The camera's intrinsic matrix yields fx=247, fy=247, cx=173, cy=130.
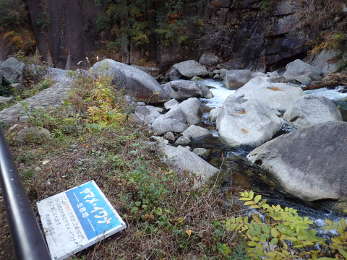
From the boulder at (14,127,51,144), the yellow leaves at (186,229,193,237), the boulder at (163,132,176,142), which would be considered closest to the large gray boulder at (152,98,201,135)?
the boulder at (163,132,176,142)

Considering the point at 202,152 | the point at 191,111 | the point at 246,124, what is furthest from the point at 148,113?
the point at 246,124

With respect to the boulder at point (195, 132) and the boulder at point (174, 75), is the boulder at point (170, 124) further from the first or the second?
the boulder at point (174, 75)

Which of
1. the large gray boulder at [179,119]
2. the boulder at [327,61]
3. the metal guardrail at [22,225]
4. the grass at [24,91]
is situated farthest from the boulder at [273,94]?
the metal guardrail at [22,225]

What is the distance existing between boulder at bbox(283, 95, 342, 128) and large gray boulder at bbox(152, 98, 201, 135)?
7.84 feet

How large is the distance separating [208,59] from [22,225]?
13.9 metres

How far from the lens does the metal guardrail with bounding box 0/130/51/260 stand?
0.82 m

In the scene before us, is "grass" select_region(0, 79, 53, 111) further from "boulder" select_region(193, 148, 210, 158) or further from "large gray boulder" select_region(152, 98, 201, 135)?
"boulder" select_region(193, 148, 210, 158)

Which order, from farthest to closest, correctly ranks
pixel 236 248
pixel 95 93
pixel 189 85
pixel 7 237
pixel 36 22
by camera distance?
pixel 36 22 < pixel 189 85 < pixel 95 93 < pixel 236 248 < pixel 7 237

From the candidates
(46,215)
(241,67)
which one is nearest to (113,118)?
(46,215)

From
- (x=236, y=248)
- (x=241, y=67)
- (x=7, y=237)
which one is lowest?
(x=241, y=67)

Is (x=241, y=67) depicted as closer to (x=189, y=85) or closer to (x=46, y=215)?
(x=189, y=85)

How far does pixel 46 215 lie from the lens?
2.02m

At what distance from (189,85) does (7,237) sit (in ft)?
25.3

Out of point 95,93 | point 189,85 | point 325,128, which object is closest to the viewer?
point 325,128
